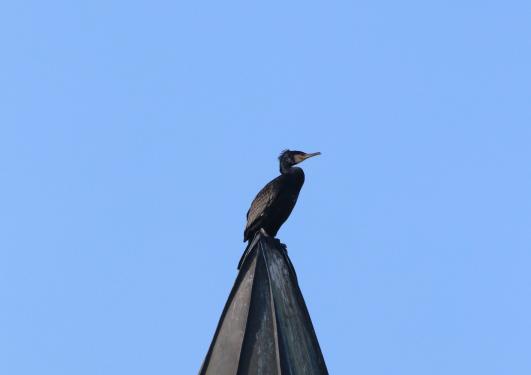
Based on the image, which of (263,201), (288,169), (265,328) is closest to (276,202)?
(263,201)

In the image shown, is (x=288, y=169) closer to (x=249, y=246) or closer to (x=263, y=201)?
(x=263, y=201)

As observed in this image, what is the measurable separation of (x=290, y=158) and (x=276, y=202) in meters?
1.40

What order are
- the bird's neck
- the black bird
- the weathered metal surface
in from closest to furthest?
the weathered metal surface
the black bird
the bird's neck

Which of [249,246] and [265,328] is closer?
[265,328]

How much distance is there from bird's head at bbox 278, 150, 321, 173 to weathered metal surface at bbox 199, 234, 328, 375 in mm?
3230

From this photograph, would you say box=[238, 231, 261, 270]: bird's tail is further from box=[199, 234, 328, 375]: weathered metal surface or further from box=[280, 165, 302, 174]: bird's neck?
box=[280, 165, 302, 174]: bird's neck

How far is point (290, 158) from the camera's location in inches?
968

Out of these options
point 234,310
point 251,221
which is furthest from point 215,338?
point 251,221

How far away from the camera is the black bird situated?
22984 millimetres

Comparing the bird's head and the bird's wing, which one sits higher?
the bird's head

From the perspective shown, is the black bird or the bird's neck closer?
the black bird

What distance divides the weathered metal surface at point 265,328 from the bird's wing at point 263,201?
5.38ft

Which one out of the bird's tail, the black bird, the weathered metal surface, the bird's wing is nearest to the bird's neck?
the black bird

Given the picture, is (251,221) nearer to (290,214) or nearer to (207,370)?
(290,214)
